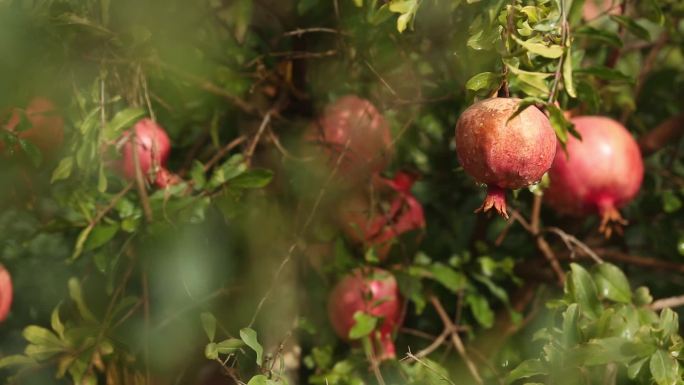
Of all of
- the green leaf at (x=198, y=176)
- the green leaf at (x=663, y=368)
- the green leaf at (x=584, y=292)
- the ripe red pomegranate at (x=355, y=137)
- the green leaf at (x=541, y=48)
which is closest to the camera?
the green leaf at (x=541, y=48)

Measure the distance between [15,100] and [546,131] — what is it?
0.64 m

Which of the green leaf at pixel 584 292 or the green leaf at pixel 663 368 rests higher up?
the green leaf at pixel 663 368

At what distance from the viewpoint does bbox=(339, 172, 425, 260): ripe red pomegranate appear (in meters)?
1.19

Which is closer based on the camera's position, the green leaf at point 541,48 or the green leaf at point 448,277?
the green leaf at point 541,48

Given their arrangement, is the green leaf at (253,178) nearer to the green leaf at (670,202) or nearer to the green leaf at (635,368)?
the green leaf at (635,368)

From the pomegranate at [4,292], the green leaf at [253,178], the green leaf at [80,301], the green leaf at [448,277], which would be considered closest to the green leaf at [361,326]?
the green leaf at [448,277]

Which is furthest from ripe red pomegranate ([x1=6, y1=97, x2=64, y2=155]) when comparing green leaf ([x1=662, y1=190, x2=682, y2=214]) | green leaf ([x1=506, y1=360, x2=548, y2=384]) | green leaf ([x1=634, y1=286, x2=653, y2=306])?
green leaf ([x1=662, y1=190, x2=682, y2=214])

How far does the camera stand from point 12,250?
4.11 feet

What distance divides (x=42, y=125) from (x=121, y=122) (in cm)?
13

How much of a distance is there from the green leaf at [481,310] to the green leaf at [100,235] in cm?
52

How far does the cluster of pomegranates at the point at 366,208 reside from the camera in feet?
3.80

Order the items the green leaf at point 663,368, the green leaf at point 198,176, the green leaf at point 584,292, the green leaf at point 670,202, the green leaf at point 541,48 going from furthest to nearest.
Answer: the green leaf at point 670,202, the green leaf at point 198,176, the green leaf at point 584,292, the green leaf at point 663,368, the green leaf at point 541,48

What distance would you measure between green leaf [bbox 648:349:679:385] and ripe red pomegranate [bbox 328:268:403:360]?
398 mm

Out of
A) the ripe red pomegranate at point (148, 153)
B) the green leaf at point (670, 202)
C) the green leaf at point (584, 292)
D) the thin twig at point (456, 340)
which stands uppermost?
the ripe red pomegranate at point (148, 153)
